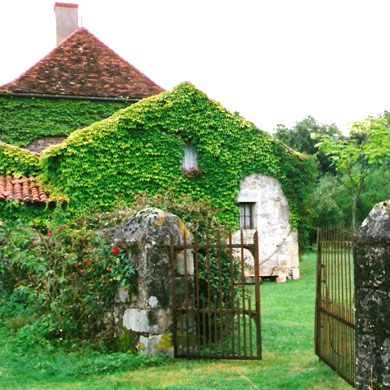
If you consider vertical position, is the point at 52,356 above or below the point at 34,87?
below

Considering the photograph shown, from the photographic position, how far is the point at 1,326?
31.1 ft

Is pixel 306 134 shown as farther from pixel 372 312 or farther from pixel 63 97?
pixel 372 312

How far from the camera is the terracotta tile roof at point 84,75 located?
21.0 meters

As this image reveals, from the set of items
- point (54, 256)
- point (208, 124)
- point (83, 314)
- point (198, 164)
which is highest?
point (208, 124)

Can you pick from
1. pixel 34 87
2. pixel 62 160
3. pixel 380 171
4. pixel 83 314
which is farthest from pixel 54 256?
pixel 380 171

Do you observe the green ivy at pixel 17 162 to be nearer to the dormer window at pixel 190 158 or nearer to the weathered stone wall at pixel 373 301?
the dormer window at pixel 190 158

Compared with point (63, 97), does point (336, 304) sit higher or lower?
lower

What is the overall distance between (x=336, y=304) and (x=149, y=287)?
8.32ft

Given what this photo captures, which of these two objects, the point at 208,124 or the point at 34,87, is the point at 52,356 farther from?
the point at 34,87

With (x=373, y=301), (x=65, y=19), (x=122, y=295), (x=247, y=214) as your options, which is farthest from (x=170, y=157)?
(x=373, y=301)

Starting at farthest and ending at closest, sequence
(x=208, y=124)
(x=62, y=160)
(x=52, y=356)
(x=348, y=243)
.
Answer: (x=208, y=124) < (x=62, y=160) < (x=52, y=356) < (x=348, y=243)

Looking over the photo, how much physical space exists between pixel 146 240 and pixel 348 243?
2887 millimetres

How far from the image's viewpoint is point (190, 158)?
18.5m

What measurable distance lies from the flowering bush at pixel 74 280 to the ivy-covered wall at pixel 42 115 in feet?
40.8
